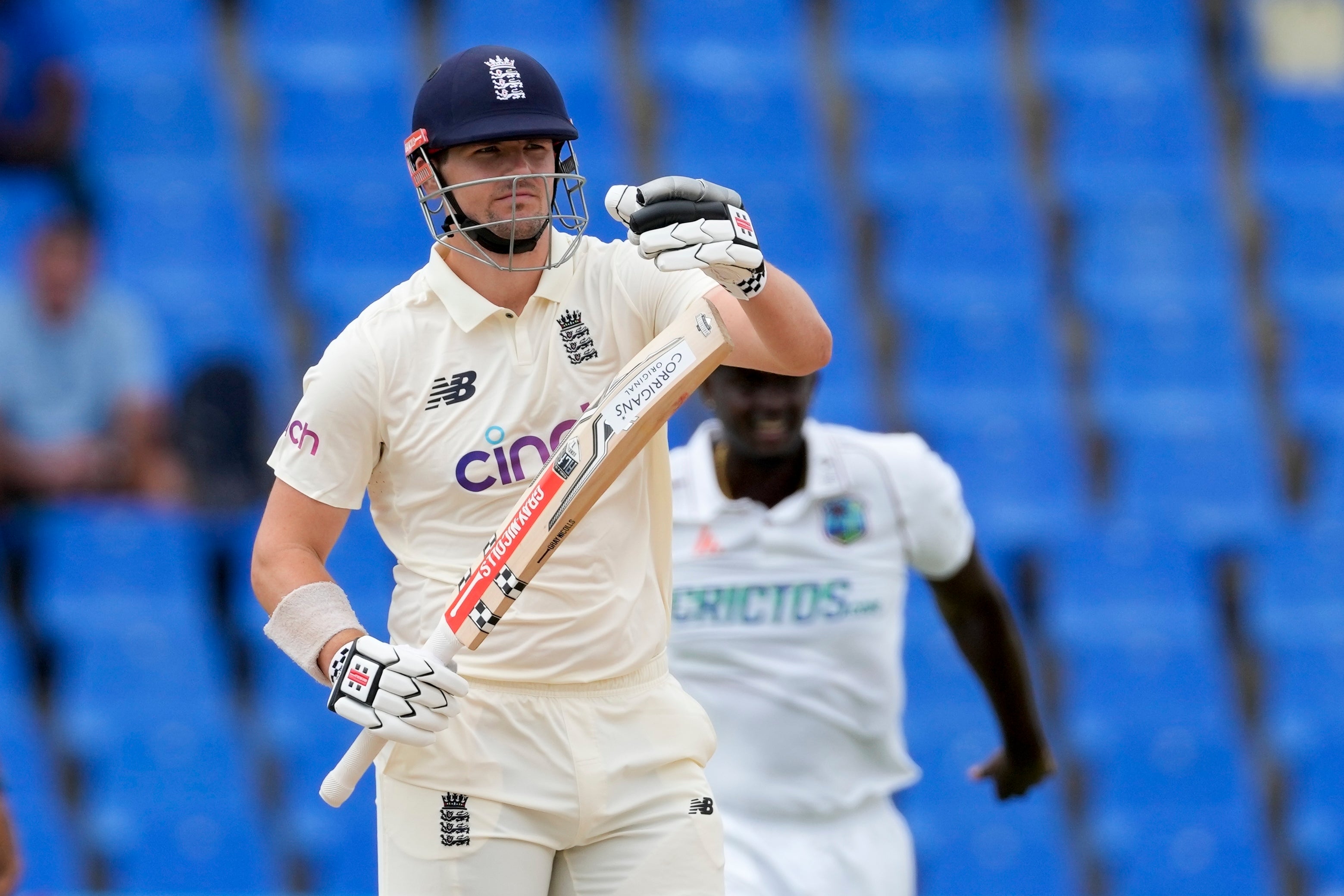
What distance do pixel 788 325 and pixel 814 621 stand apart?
1198 mm

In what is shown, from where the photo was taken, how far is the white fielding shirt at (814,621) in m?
3.54

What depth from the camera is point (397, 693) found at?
230cm

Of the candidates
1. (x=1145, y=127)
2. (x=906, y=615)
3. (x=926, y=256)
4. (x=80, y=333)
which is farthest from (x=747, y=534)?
(x=1145, y=127)

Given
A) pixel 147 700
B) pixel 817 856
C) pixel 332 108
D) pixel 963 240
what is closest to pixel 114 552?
pixel 147 700

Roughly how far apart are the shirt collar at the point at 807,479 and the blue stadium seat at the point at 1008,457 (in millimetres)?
2801

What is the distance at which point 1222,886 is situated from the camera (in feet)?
19.6

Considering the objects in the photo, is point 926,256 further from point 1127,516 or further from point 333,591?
point 333,591

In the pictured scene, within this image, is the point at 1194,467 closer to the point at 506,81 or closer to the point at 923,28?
the point at 923,28

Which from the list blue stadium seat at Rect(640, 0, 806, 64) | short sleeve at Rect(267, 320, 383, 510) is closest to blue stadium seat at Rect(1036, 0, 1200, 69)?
blue stadium seat at Rect(640, 0, 806, 64)

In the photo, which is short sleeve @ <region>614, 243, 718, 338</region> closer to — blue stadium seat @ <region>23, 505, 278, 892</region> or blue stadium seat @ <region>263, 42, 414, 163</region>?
Result: blue stadium seat @ <region>23, 505, 278, 892</region>

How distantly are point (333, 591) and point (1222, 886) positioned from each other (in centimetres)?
430

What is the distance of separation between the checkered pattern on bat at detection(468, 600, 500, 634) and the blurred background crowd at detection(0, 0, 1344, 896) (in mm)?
3394

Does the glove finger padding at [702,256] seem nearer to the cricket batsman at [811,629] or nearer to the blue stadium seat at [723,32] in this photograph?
the cricket batsman at [811,629]

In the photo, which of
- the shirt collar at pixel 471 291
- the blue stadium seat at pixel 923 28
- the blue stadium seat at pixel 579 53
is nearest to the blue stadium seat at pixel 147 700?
the blue stadium seat at pixel 579 53
